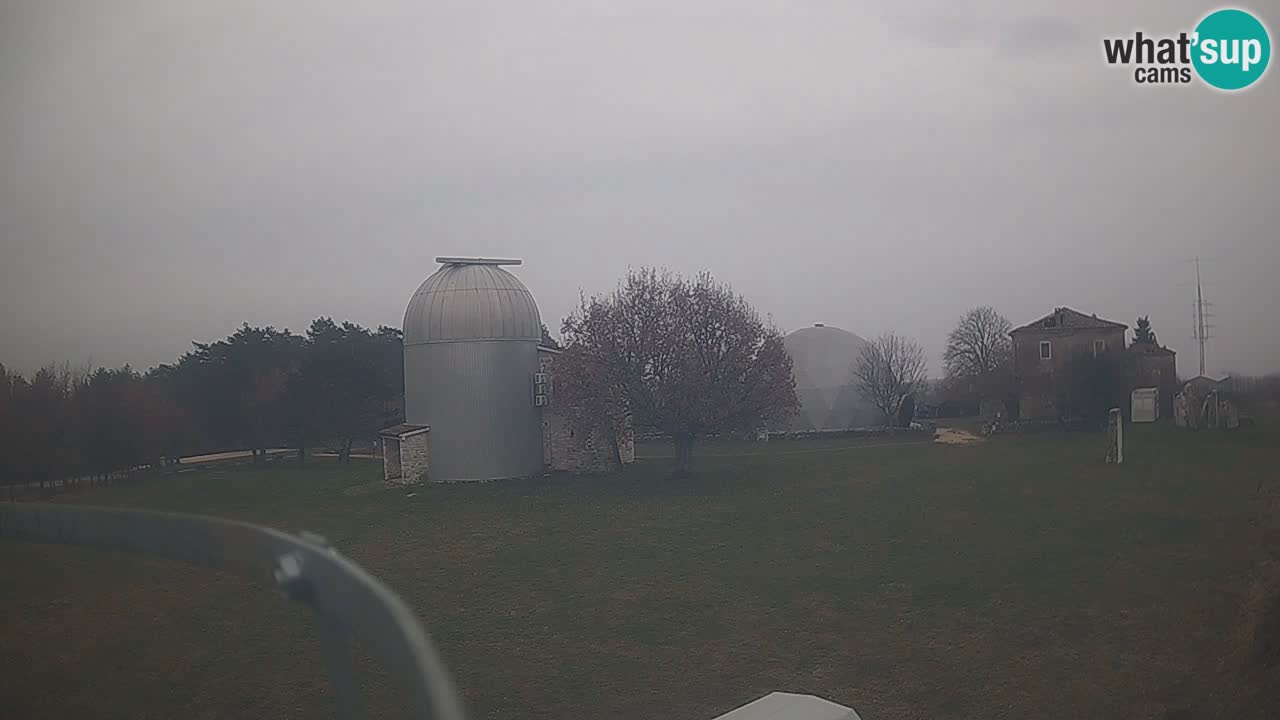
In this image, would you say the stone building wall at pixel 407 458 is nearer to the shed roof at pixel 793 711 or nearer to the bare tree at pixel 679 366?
the bare tree at pixel 679 366

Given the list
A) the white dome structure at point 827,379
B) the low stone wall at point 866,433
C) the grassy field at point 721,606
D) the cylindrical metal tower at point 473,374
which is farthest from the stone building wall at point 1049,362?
the cylindrical metal tower at point 473,374

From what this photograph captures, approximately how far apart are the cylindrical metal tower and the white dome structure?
75.1 ft

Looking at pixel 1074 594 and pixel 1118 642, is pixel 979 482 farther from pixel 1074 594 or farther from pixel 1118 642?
pixel 1118 642

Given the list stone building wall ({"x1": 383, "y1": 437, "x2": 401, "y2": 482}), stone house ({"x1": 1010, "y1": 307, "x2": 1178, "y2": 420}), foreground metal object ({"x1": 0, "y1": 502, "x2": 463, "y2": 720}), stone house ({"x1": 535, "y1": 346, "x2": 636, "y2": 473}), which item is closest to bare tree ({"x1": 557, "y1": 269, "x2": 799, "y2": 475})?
stone house ({"x1": 535, "y1": 346, "x2": 636, "y2": 473})

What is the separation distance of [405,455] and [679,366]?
864cm

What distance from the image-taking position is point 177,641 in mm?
9633

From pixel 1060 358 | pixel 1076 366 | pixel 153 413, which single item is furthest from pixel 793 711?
pixel 1060 358

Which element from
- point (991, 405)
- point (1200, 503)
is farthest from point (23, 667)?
point (991, 405)

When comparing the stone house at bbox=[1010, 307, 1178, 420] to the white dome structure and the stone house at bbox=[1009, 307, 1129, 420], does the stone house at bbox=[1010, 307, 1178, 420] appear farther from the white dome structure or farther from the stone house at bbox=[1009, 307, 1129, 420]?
the white dome structure

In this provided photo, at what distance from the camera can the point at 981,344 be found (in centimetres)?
4506

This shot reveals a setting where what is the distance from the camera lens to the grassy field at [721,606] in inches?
311

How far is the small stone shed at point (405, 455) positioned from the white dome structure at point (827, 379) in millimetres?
25595

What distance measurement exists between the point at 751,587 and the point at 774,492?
10513mm

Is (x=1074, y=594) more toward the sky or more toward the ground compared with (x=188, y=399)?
more toward the ground
